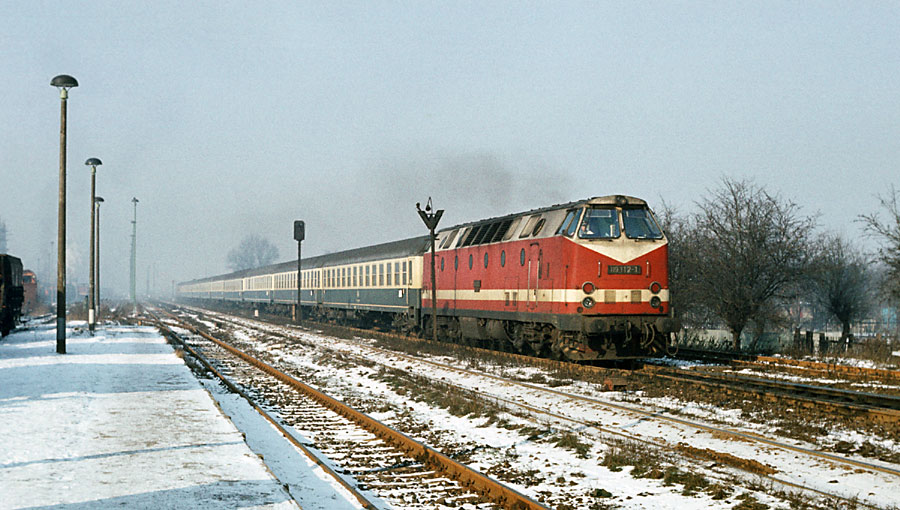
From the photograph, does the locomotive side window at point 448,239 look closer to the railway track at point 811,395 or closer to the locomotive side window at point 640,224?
the locomotive side window at point 640,224

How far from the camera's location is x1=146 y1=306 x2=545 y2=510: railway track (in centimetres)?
772

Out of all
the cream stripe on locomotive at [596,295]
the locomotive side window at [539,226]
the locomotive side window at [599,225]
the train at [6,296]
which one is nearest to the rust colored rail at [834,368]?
the cream stripe on locomotive at [596,295]

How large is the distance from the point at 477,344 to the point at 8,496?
19638mm

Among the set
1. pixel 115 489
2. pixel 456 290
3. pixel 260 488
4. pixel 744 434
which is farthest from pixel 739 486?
pixel 456 290

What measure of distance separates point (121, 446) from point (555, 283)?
35.2 ft

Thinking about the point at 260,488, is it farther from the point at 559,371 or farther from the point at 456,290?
the point at 456,290

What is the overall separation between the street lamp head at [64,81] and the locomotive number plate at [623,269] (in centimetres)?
1641

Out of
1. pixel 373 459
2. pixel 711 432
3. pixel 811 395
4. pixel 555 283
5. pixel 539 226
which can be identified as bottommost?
pixel 373 459

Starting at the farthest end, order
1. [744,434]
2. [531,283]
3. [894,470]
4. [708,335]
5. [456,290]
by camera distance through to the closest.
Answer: [708,335], [456,290], [531,283], [744,434], [894,470]

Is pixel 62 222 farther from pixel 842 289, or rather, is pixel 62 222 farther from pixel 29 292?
pixel 29 292

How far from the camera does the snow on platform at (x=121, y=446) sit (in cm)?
730

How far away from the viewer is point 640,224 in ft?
59.2

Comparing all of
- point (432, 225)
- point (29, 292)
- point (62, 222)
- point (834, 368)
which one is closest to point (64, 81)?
point (62, 222)

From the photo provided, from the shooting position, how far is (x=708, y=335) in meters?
32.2
